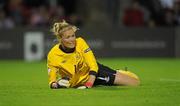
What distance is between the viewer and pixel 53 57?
13531 mm

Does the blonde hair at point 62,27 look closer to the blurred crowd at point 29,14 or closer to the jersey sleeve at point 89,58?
the jersey sleeve at point 89,58

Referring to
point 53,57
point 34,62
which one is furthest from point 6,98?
point 34,62

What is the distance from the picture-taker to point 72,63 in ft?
44.5

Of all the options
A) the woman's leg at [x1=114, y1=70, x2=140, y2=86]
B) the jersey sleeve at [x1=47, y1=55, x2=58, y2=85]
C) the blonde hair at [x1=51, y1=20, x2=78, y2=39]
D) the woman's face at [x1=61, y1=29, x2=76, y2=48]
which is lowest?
the woman's leg at [x1=114, y1=70, x2=140, y2=86]

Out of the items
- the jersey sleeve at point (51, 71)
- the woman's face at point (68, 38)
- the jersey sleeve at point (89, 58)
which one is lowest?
the jersey sleeve at point (51, 71)

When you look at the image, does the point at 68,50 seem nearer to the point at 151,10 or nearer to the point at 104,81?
the point at 104,81

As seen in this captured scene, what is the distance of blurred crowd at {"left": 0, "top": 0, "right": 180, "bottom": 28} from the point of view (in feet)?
92.7

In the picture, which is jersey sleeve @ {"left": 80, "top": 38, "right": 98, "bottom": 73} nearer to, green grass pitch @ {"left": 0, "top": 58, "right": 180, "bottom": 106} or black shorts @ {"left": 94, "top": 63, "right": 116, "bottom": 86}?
green grass pitch @ {"left": 0, "top": 58, "right": 180, "bottom": 106}

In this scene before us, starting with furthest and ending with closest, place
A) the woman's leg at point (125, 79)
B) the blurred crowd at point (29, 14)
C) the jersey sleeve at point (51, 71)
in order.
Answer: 1. the blurred crowd at point (29, 14)
2. the woman's leg at point (125, 79)
3. the jersey sleeve at point (51, 71)

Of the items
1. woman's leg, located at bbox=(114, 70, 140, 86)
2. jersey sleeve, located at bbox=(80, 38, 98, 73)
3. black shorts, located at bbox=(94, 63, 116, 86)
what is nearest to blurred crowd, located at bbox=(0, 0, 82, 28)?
woman's leg, located at bbox=(114, 70, 140, 86)

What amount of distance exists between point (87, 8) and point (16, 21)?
14.3 feet

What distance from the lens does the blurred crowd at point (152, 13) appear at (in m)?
29.0

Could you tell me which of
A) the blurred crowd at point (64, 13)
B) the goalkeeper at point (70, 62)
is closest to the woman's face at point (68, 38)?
the goalkeeper at point (70, 62)

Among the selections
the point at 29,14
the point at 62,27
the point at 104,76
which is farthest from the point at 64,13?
the point at 62,27
